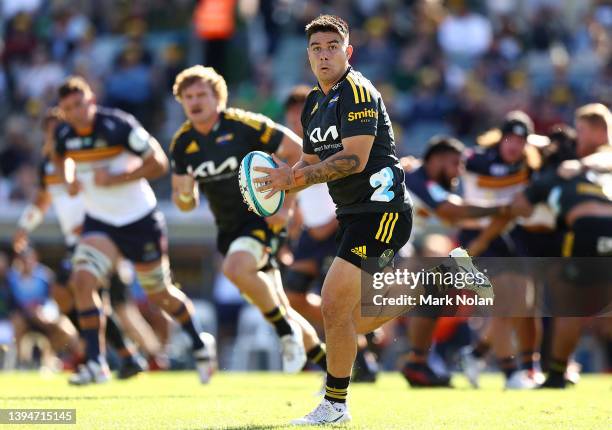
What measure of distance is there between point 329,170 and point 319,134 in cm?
48

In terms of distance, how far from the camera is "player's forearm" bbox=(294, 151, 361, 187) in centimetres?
761

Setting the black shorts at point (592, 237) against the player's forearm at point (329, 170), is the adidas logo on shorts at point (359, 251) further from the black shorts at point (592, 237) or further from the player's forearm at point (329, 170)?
the black shorts at point (592, 237)

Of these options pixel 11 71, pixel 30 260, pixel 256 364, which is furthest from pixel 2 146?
pixel 256 364

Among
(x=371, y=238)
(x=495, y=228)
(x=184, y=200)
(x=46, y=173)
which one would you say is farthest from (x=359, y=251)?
(x=46, y=173)

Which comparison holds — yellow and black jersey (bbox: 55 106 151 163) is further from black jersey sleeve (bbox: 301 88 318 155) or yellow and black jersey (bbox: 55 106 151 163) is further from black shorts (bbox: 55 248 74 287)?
black jersey sleeve (bbox: 301 88 318 155)

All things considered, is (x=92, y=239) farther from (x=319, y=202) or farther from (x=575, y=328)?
(x=575, y=328)

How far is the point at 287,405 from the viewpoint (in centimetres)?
952

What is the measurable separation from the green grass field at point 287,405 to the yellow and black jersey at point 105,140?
223cm

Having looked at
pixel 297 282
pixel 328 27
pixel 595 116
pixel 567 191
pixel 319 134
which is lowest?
pixel 297 282

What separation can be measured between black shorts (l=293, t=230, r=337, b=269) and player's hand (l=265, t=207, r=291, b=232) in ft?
5.99

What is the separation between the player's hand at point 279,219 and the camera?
34.1ft

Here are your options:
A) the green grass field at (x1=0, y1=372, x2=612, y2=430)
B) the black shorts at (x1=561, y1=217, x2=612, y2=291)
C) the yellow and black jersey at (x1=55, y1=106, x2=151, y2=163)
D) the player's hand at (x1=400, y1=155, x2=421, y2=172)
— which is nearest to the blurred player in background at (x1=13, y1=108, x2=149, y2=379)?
the green grass field at (x1=0, y1=372, x2=612, y2=430)

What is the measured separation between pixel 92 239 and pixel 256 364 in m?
8.01

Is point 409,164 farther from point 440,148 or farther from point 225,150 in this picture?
point 225,150
